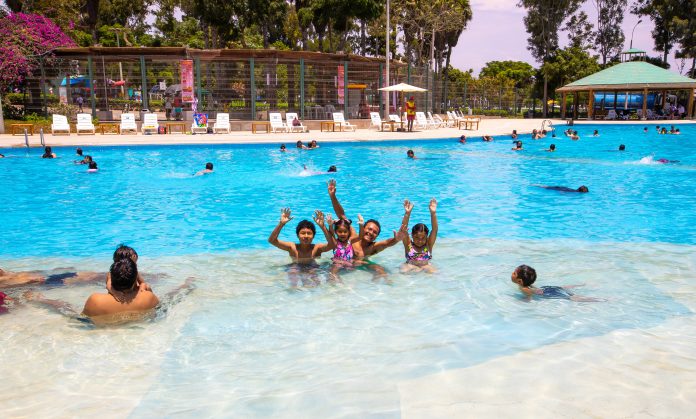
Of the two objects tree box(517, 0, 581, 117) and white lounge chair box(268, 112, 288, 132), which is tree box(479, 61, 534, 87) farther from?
white lounge chair box(268, 112, 288, 132)

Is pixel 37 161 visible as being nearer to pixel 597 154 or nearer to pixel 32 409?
pixel 32 409

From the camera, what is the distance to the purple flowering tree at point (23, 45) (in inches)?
908

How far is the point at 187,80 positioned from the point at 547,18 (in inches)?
1362

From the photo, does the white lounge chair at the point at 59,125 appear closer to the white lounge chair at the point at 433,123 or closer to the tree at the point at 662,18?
the white lounge chair at the point at 433,123

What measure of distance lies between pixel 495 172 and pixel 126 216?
940 centimetres

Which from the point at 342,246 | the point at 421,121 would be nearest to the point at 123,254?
the point at 342,246

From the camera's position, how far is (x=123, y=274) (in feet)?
14.7

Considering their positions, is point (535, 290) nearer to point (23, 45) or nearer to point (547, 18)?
point (23, 45)

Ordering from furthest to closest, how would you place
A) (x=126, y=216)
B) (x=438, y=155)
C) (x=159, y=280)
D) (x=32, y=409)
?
(x=438, y=155)
(x=126, y=216)
(x=159, y=280)
(x=32, y=409)

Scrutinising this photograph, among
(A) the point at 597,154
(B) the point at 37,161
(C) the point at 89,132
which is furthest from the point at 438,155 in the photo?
(C) the point at 89,132

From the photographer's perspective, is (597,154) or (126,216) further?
(597,154)

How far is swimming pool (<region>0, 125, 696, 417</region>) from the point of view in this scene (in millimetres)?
3850

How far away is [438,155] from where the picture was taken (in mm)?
17859

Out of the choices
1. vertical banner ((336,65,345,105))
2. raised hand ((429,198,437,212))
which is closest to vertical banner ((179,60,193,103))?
vertical banner ((336,65,345,105))
